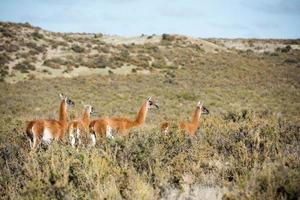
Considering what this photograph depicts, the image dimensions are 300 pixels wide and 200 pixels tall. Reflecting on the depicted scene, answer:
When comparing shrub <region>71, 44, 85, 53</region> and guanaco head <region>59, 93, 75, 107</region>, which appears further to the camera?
shrub <region>71, 44, 85, 53</region>

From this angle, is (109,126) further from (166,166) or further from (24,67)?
(24,67)

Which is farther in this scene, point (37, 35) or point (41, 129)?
point (37, 35)

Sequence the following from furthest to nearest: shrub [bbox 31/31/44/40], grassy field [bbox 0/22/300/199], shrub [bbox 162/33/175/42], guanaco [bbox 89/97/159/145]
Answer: shrub [bbox 162/33/175/42]
shrub [bbox 31/31/44/40]
guanaco [bbox 89/97/159/145]
grassy field [bbox 0/22/300/199]

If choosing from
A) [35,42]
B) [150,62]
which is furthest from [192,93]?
[35,42]

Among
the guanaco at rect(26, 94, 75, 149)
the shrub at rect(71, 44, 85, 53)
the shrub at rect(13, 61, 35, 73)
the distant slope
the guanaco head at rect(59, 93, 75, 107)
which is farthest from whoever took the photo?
the shrub at rect(71, 44, 85, 53)

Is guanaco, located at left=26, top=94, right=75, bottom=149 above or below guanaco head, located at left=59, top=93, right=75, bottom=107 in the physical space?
below

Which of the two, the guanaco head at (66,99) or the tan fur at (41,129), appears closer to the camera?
the tan fur at (41,129)

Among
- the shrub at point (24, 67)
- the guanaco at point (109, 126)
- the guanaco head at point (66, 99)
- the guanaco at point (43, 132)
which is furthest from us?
the shrub at point (24, 67)

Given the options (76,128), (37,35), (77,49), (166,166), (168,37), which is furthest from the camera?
(168,37)

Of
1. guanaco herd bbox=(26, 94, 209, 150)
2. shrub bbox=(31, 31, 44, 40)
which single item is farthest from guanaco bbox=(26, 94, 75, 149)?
shrub bbox=(31, 31, 44, 40)

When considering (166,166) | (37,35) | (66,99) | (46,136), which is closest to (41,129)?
(46,136)

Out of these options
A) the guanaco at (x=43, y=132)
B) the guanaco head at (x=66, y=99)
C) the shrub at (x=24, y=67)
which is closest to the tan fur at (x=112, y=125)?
the guanaco at (x=43, y=132)

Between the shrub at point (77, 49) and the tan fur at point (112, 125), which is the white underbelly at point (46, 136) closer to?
the tan fur at point (112, 125)

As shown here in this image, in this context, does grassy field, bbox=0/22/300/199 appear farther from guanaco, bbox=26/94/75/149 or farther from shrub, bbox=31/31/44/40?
shrub, bbox=31/31/44/40
